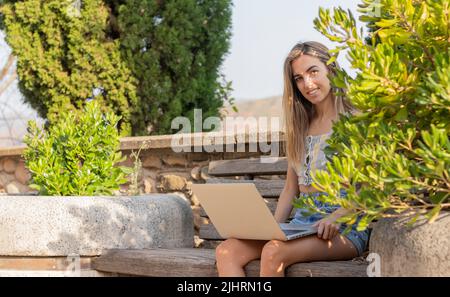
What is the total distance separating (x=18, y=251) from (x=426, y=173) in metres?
2.23

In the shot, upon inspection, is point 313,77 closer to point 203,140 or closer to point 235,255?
point 235,255

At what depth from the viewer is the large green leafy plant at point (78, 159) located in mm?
3699

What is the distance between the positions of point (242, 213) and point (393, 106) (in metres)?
0.87

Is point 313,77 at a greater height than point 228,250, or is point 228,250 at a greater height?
point 313,77

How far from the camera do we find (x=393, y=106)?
1.98m

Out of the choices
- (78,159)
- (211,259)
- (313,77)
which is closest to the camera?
(211,259)

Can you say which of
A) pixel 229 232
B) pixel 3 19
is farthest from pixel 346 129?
pixel 3 19

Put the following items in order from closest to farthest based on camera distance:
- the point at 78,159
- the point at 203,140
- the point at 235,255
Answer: the point at 235,255 → the point at 78,159 → the point at 203,140

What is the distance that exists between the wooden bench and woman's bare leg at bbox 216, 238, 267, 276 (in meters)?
0.04

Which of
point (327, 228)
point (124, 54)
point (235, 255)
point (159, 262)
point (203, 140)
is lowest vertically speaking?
point (159, 262)

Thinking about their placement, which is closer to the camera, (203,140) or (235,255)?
(235,255)

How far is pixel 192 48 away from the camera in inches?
286

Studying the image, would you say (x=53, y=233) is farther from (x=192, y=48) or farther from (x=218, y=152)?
(x=192, y=48)

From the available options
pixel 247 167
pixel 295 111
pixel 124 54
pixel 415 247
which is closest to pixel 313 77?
pixel 295 111
